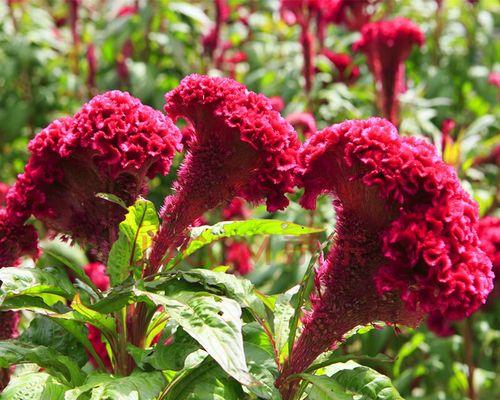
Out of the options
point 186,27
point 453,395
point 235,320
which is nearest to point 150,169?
point 235,320

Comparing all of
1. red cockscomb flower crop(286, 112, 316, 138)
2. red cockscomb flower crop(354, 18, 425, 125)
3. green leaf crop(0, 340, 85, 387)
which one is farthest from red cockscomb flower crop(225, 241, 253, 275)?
green leaf crop(0, 340, 85, 387)

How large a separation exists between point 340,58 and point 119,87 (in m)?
1.23

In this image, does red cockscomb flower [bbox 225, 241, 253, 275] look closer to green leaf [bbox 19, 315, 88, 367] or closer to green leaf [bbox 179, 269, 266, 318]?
green leaf [bbox 19, 315, 88, 367]

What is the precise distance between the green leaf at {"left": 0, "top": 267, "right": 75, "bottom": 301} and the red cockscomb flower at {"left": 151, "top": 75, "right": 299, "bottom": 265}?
195mm

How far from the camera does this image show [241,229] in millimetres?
1734

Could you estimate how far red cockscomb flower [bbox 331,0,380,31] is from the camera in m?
4.60

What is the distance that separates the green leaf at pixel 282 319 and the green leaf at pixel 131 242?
31cm

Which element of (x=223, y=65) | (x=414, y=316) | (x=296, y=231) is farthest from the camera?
(x=223, y=65)

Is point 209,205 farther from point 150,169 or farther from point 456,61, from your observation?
point 456,61

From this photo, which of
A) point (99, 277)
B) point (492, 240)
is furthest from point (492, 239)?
point (99, 277)

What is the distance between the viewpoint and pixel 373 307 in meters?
1.59

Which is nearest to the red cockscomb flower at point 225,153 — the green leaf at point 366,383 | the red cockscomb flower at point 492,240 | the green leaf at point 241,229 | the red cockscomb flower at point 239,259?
the green leaf at point 241,229

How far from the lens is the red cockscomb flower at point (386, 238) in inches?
57.7

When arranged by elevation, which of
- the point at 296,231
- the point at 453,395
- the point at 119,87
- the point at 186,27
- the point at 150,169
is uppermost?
the point at 186,27
